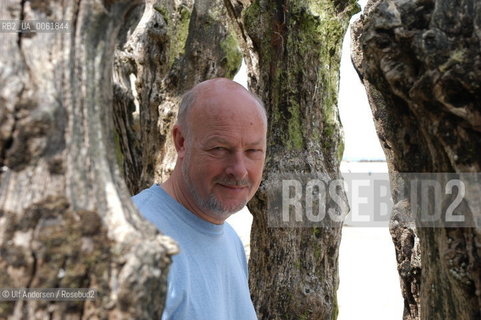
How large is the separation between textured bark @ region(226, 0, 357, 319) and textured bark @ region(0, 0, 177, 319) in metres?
4.46

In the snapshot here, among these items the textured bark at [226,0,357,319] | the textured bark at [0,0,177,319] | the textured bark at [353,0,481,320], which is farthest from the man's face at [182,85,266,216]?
the textured bark at [226,0,357,319]

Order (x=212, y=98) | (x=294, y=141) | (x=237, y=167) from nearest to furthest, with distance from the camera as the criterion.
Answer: (x=237, y=167), (x=212, y=98), (x=294, y=141)

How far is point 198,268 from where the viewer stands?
2828mm

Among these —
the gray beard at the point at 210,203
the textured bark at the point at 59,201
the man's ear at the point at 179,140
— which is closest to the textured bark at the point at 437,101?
the gray beard at the point at 210,203

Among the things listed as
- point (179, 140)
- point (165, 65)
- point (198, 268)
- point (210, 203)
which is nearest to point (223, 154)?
point (210, 203)

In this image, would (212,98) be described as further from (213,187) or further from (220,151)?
(213,187)

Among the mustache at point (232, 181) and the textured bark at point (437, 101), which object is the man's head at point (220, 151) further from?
the textured bark at point (437, 101)

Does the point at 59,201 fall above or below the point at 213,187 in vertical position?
below

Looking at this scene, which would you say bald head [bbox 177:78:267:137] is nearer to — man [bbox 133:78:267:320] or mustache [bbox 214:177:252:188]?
man [bbox 133:78:267:320]

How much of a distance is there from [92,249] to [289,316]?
4.78m

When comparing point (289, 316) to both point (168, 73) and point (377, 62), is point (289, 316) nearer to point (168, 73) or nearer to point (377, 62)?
point (168, 73)

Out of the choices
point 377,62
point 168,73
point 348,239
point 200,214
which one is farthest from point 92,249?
point 348,239

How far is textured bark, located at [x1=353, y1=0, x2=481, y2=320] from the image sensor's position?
195cm

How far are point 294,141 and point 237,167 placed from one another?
10.4ft
